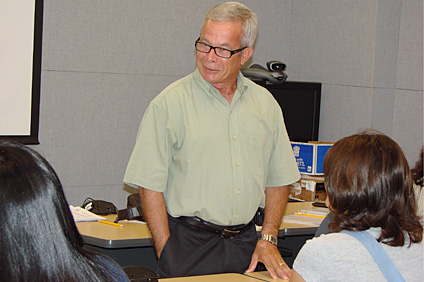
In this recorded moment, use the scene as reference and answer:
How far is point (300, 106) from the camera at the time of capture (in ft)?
14.7

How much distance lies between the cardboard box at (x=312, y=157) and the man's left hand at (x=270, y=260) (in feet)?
5.77

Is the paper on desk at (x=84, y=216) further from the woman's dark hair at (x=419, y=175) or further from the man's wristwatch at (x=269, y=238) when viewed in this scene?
the woman's dark hair at (x=419, y=175)

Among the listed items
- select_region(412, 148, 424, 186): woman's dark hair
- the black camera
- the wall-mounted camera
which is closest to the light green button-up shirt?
select_region(412, 148, 424, 186): woman's dark hair

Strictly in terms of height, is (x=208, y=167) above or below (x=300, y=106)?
below

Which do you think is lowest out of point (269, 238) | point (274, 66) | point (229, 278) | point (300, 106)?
point (229, 278)

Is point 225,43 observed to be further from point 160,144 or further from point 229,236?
point 229,236

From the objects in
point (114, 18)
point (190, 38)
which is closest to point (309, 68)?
point (190, 38)

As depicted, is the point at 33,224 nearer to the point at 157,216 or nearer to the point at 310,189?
the point at 157,216

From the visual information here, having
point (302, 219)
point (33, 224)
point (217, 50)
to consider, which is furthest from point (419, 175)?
point (33, 224)

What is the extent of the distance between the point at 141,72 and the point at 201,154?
2176 millimetres

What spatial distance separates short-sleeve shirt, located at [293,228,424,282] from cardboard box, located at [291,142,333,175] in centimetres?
248

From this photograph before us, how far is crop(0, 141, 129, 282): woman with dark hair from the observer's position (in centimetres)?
93

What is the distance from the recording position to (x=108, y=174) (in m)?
4.33

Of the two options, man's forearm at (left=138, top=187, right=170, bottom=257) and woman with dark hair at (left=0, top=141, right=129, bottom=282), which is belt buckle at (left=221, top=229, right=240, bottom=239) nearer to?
man's forearm at (left=138, top=187, right=170, bottom=257)
